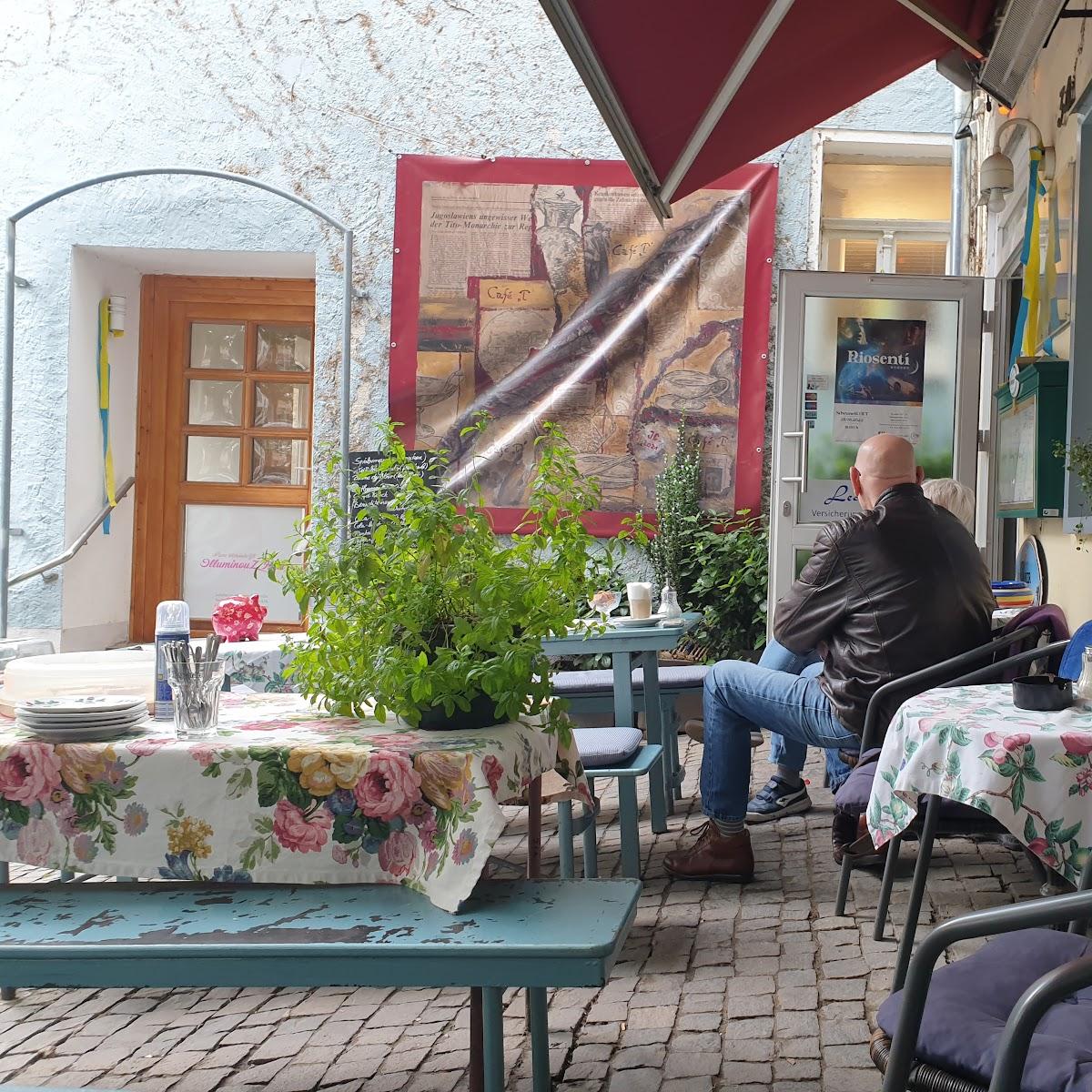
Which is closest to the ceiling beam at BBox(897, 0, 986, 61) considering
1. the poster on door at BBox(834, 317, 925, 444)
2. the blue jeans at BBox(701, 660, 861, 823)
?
the blue jeans at BBox(701, 660, 861, 823)

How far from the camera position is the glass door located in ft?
21.6

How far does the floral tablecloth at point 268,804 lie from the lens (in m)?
1.97

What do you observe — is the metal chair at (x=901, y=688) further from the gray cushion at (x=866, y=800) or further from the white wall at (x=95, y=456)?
the white wall at (x=95, y=456)

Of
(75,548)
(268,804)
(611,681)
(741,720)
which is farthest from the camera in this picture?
(75,548)

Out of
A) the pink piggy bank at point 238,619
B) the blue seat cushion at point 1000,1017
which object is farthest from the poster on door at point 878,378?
the blue seat cushion at point 1000,1017

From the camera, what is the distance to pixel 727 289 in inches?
308

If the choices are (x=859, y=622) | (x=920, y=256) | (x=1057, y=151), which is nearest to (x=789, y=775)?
(x=859, y=622)

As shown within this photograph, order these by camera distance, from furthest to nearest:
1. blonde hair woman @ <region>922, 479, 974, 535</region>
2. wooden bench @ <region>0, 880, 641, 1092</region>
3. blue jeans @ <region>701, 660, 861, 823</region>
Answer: blonde hair woman @ <region>922, 479, 974, 535</region> < blue jeans @ <region>701, 660, 861, 823</region> < wooden bench @ <region>0, 880, 641, 1092</region>

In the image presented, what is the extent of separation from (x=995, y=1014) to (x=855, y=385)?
5331 mm

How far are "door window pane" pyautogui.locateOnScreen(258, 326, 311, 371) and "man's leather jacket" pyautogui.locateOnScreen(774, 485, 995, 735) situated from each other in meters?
6.02

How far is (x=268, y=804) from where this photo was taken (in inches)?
79.8

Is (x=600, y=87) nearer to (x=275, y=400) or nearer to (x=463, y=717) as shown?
(x=463, y=717)

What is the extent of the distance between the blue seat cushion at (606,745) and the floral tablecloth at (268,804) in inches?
65.4

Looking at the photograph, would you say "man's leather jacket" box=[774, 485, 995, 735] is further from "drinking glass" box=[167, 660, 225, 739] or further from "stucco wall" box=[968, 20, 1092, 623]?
"drinking glass" box=[167, 660, 225, 739]
